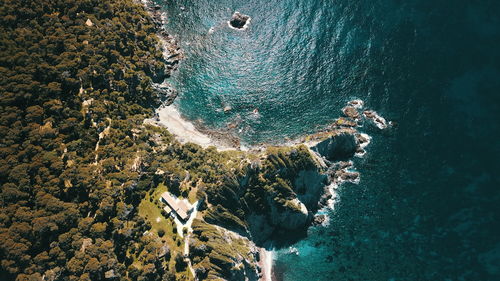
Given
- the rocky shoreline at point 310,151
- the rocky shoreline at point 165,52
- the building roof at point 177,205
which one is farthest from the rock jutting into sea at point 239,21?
the building roof at point 177,205

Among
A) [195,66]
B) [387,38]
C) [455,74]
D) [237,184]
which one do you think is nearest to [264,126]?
[237,184]

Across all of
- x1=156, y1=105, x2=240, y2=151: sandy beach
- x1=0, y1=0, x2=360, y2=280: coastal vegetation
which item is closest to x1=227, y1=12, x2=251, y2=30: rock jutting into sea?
x1=0, y1=0, x2=360, y2=280: coastal vegetation

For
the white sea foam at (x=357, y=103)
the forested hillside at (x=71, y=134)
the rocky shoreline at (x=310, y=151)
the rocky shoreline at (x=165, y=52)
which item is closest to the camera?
the forested hillside at (x=71, y=134)

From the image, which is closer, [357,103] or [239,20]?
[357,103]

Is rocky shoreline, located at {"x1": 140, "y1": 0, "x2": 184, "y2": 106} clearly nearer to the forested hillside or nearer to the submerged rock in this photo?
the forested hillside

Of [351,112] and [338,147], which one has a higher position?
[351,112]

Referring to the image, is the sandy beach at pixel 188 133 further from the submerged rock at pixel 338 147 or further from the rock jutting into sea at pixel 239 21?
the rock jutting into sea at pixel 239 21

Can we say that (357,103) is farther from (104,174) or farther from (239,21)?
(104,174)

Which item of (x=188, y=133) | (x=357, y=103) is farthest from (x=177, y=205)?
(x=357, y=103)
